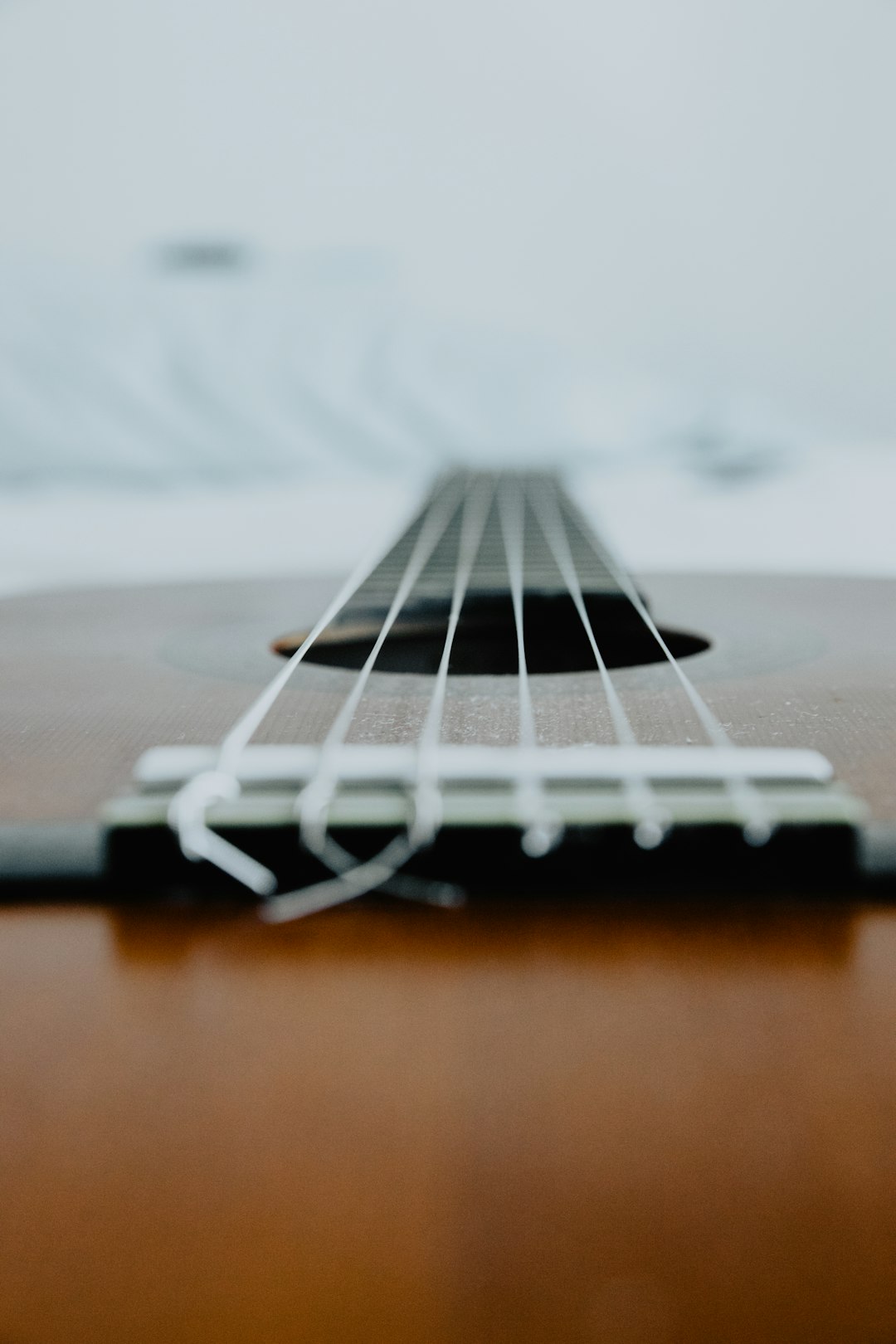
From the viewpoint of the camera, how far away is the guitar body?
0.16m

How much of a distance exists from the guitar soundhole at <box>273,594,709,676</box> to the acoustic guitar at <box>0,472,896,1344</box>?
250 millimetres

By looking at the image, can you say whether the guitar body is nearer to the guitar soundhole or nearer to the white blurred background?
the guitar soundhole

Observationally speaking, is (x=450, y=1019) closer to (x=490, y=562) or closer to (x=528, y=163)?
(x=490, y=562)

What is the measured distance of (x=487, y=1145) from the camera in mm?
186

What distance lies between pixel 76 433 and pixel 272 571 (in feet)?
2.57

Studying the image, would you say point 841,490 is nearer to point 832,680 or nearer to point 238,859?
point 832,680

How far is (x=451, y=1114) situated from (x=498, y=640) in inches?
20.2

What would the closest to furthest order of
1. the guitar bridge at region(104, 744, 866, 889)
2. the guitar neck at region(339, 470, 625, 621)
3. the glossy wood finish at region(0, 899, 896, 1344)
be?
the glossy wood finish at region(0, 899, 896, 1344)
the guitar bridge at region(104, 744, 866, 889)
the guitar neck at region(339, 470, 625, 621)

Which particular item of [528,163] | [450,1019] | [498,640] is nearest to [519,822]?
[450,1019]

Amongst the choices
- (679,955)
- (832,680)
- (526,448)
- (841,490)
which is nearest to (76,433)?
Answer: (526,448)

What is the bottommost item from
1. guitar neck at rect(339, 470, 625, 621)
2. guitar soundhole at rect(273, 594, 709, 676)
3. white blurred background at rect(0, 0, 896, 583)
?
guitar soundhole at rect(273, 594, 709, 676)

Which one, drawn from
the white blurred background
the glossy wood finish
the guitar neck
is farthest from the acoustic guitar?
the white blurred background

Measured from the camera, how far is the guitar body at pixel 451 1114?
0.16 m

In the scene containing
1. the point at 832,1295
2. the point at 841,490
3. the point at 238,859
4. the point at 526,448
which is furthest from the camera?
the point at 526,448
